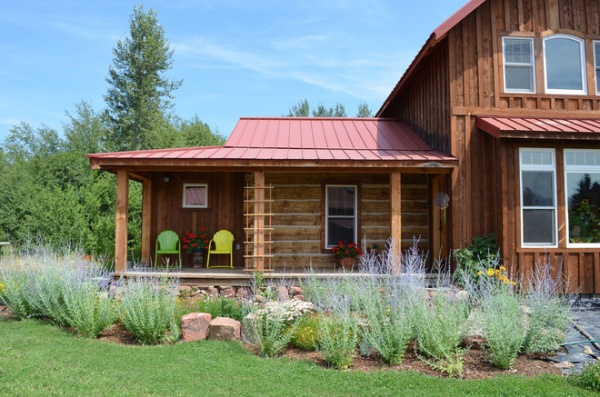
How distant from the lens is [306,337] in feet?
18.5

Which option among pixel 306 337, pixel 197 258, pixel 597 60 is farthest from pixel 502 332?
pixel 197 258

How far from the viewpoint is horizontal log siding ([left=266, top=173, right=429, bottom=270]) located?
36.4 ft

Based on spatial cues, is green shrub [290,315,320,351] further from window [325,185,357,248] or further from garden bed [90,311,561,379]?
window [325,185,357,248]

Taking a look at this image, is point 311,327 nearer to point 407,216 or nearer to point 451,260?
point 451,260

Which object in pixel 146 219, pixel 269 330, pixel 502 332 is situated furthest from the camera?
pixel 146 219

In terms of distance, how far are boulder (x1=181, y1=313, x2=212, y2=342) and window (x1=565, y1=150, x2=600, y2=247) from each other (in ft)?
22.3

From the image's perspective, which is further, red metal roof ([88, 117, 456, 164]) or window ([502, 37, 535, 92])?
window ([502, 37, 535, 92])

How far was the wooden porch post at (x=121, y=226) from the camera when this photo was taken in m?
8.99

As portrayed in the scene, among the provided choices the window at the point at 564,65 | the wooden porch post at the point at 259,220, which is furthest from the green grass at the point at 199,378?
the window at the point at 564,65

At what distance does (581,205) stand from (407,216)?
3.69 metres

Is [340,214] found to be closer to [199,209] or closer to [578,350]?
[199,209]

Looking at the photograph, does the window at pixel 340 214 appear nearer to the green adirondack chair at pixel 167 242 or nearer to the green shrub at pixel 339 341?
the green adirondack chair at pixel 167 242

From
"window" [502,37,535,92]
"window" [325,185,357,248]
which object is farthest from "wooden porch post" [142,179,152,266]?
"window" [502,37,535,92]

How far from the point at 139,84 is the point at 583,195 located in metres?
23.1
